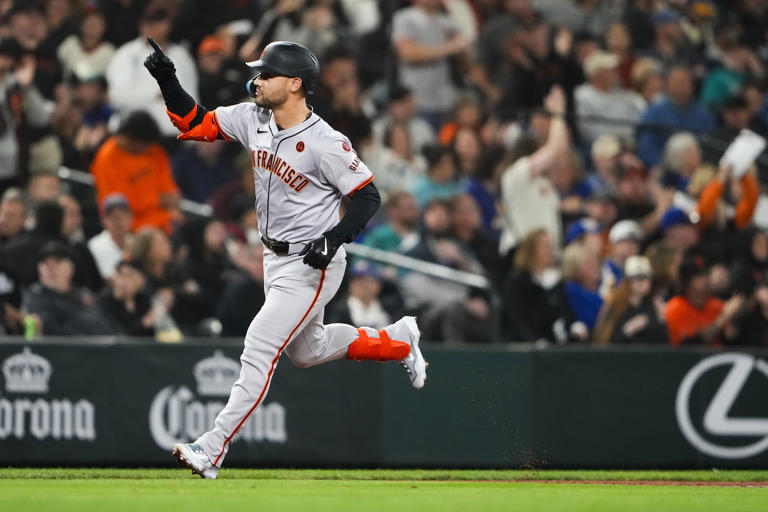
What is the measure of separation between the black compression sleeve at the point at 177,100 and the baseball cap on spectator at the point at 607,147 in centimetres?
705

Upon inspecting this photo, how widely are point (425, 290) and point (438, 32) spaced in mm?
3853

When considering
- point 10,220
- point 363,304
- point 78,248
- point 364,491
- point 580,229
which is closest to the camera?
point 364,491

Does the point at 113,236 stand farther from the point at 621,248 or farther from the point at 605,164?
the point at 605,164

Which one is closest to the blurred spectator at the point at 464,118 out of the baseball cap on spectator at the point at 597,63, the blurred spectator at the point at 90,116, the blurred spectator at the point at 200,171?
the baseball cap on spectator at the point at 597,63

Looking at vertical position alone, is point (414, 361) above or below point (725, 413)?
above

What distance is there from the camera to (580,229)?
12828 mm

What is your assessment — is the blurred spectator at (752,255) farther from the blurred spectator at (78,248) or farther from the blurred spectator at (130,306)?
the blurred spectator at (78,248)

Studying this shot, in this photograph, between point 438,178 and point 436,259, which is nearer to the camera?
point 436,259

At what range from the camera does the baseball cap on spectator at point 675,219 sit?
13.1 m

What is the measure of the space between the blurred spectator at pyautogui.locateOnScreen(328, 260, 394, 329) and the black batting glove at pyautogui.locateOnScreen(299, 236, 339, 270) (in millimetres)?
3609

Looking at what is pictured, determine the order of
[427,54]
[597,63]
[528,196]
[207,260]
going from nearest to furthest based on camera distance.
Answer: [207,260] → [528,196] → [427,54] → [597,63]

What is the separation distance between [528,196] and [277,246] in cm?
551

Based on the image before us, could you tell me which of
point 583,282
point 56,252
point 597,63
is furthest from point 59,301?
point 597,63

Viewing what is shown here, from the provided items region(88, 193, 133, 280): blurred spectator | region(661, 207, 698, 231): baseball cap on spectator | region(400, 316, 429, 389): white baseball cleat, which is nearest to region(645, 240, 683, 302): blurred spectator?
region(661, 207, 698, 231): baseball cap on spectator
